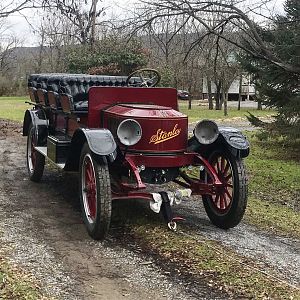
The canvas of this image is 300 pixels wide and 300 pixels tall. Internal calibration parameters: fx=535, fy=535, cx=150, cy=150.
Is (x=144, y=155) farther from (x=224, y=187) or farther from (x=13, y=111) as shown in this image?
(x=13, y=111)

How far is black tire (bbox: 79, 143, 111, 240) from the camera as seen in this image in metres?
5.36

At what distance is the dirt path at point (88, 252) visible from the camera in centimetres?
425

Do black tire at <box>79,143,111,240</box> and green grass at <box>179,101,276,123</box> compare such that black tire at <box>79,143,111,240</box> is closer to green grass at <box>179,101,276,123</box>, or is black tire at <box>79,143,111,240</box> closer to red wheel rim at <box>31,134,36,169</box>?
red wheel rim at <box>31,134,36,169</box>

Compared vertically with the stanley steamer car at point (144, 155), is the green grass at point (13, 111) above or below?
below

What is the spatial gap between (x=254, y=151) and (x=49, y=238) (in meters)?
10.3

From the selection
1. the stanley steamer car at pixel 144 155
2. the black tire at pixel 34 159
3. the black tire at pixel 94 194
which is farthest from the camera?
the black tire at pixel 34 159

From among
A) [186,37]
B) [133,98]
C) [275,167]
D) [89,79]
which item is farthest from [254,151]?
[133,98]

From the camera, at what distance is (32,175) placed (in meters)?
8.57

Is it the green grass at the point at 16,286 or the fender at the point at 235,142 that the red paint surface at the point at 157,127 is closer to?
the fender at the point at 235,142

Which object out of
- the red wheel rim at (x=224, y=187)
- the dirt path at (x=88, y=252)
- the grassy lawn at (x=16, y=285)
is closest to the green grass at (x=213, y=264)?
the dirt path at (x=88, y=252)

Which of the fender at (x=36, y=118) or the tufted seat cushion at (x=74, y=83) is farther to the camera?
the fender at (x=36, y=118)

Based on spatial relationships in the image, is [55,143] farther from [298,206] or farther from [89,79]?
[298,206]

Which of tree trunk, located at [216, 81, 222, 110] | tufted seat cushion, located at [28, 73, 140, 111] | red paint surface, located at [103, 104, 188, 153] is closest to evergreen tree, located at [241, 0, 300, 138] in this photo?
tufted seat cushion, located at [28, 73, 140, 111]

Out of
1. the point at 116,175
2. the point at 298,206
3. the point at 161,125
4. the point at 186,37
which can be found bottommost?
the point at 298,206
